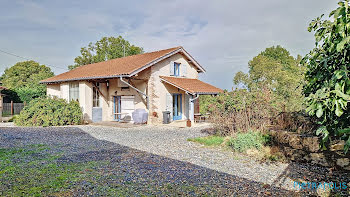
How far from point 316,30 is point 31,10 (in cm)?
2018

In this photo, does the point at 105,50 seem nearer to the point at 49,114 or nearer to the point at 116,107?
the point at 116,107

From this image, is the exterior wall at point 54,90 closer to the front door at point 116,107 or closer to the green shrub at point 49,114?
the green shrub at point 49,114

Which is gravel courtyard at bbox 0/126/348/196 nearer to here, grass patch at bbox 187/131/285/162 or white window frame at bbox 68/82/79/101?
grass patch at bbox 187/131/285/162

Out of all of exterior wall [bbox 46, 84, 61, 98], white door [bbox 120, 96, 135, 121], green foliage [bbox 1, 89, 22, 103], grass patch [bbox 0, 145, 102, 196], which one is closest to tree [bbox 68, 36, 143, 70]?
green foliage [bbox 1, 89, 22, 103]

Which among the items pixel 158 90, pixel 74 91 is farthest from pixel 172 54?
pixel 74 91

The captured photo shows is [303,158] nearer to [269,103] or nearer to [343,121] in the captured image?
[269,103]

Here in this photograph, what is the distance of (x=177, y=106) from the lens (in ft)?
56.6

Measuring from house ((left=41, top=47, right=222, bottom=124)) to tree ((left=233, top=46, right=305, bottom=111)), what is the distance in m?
A: 4.93

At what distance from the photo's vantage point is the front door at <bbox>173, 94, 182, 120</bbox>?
17.0 metres

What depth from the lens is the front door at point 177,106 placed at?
16969 millimetres

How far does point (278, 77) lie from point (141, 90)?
14.9 meters

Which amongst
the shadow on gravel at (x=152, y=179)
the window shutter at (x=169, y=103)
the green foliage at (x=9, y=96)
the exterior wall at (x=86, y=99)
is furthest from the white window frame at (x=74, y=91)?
the green foliage at (x=9, y=96)

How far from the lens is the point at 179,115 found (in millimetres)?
17359

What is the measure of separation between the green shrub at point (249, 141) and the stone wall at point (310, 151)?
1.46 feet
